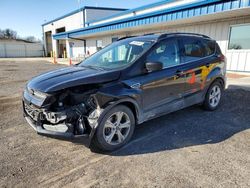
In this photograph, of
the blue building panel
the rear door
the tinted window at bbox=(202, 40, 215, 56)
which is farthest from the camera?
the blue building panel

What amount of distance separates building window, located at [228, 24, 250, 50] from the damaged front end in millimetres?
9191

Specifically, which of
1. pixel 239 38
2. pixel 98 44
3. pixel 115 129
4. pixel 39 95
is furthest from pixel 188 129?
pixel 98 44

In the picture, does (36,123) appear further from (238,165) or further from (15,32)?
(15,32)

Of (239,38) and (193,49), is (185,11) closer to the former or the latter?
(239,38)

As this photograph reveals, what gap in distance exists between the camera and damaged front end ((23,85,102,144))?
2908 millimetres

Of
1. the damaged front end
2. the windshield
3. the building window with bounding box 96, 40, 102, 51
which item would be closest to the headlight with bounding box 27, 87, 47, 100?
the damaged front end

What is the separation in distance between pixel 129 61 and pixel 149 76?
17.6 inches

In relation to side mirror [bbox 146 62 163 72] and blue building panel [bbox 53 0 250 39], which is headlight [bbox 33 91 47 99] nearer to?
side mirror [bbox 146 62 163 72]

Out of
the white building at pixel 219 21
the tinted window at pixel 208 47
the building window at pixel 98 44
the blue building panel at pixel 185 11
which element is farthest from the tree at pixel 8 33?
the tinted window at pixel 208 47

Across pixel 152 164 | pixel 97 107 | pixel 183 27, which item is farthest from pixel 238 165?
pixel 183 27

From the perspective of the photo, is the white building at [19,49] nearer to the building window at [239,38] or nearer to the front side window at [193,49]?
the building window at [239,38]

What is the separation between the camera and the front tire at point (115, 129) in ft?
10.0

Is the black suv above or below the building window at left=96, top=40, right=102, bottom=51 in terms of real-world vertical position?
below

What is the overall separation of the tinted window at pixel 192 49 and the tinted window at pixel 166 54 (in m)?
0.29
